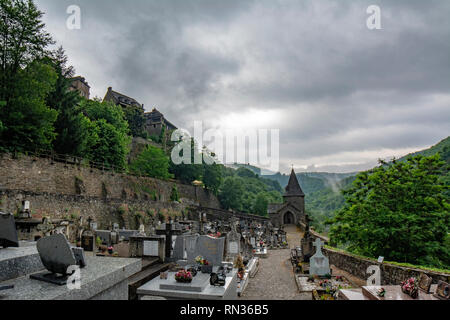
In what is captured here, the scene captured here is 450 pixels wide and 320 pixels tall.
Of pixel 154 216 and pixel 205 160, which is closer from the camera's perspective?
pixel 154 216

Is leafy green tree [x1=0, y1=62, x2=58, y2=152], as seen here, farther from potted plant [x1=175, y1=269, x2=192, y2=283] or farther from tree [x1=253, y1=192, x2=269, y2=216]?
tree [x1=253, y1=192, x2=269, y2=216]

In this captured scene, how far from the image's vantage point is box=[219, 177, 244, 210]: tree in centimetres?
5803

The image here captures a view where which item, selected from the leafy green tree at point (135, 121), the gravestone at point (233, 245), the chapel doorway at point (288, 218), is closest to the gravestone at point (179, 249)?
the gravestone at point (233, 245)

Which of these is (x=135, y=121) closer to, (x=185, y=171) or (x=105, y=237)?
(x=185, y=171)

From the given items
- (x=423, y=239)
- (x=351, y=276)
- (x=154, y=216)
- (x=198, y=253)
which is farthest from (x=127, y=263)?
(x=154, y=216)

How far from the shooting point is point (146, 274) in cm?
732

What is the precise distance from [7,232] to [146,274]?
472 cm

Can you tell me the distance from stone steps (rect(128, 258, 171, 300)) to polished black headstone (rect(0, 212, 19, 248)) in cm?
369

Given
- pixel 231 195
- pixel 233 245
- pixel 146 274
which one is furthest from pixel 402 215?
pixel 231 195
